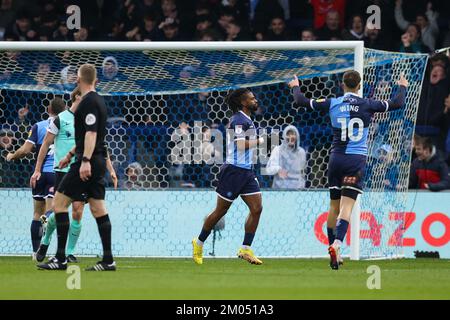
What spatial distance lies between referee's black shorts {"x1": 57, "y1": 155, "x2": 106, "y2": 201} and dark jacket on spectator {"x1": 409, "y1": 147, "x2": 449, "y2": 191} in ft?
19.9

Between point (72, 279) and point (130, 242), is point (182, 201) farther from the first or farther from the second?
point (72, 279)

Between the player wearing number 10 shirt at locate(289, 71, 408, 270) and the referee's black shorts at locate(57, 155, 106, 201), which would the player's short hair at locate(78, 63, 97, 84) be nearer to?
the referee's black shorts at locate(57, 155, 106, 201)

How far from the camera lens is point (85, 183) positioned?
1164 cm

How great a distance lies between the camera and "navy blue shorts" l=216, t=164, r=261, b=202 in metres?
13.5

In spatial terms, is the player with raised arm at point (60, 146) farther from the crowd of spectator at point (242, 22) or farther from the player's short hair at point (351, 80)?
the crowd of spectator at point (242, 22)

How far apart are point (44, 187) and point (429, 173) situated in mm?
5399

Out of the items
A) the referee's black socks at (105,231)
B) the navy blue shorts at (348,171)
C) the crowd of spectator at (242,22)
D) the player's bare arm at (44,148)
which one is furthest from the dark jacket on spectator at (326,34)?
the referee's black socks at (105,231)

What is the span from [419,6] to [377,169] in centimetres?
524

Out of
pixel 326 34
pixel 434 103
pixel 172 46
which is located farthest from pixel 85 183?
pixel 326 34

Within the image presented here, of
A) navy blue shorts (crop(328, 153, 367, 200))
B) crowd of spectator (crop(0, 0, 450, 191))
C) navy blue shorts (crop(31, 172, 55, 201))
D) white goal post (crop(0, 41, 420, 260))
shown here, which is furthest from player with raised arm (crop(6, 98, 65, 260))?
navy blue shorts (crop(328, 153, 367, 200))

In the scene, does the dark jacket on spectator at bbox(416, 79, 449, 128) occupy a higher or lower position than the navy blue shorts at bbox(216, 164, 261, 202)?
higher

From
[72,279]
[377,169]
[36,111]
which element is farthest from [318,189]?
[72,279]

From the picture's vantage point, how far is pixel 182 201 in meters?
16.1

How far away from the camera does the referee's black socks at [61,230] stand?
11.9 metres
